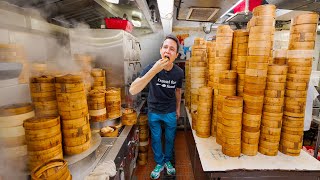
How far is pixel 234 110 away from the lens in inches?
68.6

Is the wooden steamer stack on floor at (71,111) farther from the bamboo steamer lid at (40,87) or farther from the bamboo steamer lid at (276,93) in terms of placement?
the bamboo steamer lid at (276,93)

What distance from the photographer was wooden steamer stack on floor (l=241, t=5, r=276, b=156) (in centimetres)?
164

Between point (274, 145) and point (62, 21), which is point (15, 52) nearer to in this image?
point (62, 21)

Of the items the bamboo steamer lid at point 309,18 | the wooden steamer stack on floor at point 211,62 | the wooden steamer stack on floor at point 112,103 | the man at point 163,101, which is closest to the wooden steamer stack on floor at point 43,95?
the wooden steamer stack on floor at point 112,103

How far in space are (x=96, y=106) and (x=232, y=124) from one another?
1.49 m

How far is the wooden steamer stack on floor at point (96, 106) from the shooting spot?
7.11 feet

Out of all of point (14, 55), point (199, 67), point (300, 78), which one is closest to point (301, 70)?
point (300, 78)

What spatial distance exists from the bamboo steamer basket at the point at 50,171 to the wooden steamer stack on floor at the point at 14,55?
3.54ft

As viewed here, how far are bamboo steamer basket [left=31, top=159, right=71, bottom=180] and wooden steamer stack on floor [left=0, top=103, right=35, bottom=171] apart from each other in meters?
0.29

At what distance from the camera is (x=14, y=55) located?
1.82 m

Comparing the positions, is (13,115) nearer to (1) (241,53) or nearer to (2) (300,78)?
(1) (241,53)

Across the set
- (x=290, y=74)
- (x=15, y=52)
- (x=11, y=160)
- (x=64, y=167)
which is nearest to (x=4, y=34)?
(x=15, y=52)

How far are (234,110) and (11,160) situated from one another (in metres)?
1.80

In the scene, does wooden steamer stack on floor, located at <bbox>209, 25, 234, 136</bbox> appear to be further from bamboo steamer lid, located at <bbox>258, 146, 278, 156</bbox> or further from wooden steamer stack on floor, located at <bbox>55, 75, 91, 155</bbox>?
wooden steamer stack on floor, located at <bbox>55, 75, 91, 155</bbox>
